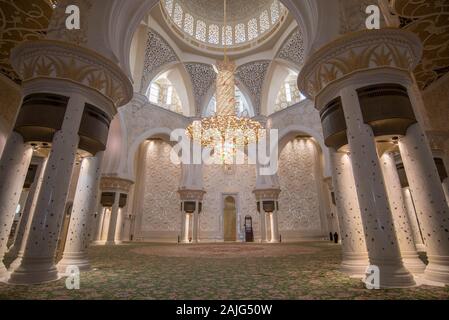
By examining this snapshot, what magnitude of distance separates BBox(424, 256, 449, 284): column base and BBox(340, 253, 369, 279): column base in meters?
0.51

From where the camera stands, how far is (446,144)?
17.3 feet

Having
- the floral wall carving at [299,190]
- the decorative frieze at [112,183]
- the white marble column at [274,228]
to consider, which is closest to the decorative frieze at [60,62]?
the decorative frieze at [112,183]

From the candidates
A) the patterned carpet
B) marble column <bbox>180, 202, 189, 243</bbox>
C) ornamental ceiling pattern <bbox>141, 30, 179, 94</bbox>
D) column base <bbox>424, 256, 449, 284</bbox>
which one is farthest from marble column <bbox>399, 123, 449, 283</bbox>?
ornamental ceiling pattern <bbox>141, 30, 179, 94</bbox>

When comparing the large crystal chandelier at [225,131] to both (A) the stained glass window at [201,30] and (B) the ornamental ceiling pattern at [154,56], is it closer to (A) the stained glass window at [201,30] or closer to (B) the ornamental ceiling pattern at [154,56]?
(B) the ornamental ceiling pattern at [154,56]

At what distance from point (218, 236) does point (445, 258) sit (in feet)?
35.1

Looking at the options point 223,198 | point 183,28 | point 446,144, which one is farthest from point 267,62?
point 446,144

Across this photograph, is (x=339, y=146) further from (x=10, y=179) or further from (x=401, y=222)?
(x=10, y=179)

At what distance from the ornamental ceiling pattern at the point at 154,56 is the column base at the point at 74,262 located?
9.00 m

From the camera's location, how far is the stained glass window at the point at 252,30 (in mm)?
12484

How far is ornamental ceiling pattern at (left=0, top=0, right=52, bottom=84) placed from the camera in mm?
3959

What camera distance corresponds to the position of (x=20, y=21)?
4238mm

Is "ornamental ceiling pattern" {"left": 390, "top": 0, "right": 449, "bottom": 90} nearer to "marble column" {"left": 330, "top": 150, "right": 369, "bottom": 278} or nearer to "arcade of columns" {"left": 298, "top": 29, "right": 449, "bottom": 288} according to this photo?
"arcade of columns" {"left": 298, "top": 29, "right": 449, "bottom": 288}

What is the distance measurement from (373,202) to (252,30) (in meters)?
12.9
